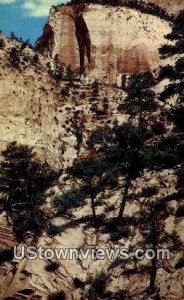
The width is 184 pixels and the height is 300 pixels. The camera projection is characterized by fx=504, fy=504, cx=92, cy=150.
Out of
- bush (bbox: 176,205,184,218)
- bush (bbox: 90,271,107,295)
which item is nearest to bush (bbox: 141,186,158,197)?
bush (bbox: 176,205,184,218)

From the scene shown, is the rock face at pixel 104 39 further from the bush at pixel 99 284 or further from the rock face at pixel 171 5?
the bush at pixel 99 284

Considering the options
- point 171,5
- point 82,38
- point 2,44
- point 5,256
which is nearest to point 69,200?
point 5,256

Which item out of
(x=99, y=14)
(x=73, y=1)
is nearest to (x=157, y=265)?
(x=99, y=14)

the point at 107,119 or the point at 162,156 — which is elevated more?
the point at 107,119

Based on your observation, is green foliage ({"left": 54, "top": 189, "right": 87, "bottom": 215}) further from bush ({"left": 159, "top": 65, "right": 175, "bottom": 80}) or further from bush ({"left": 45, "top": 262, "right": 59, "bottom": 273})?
bush ({"left": 159, "top": 65, "right": 175, "bottom": 80})

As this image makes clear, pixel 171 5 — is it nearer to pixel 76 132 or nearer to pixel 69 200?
pixel 76 132

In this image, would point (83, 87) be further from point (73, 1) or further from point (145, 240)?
point (145, 240)

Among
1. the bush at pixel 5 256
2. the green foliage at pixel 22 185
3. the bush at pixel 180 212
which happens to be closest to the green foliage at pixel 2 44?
the green foliage at pixel 22 185
